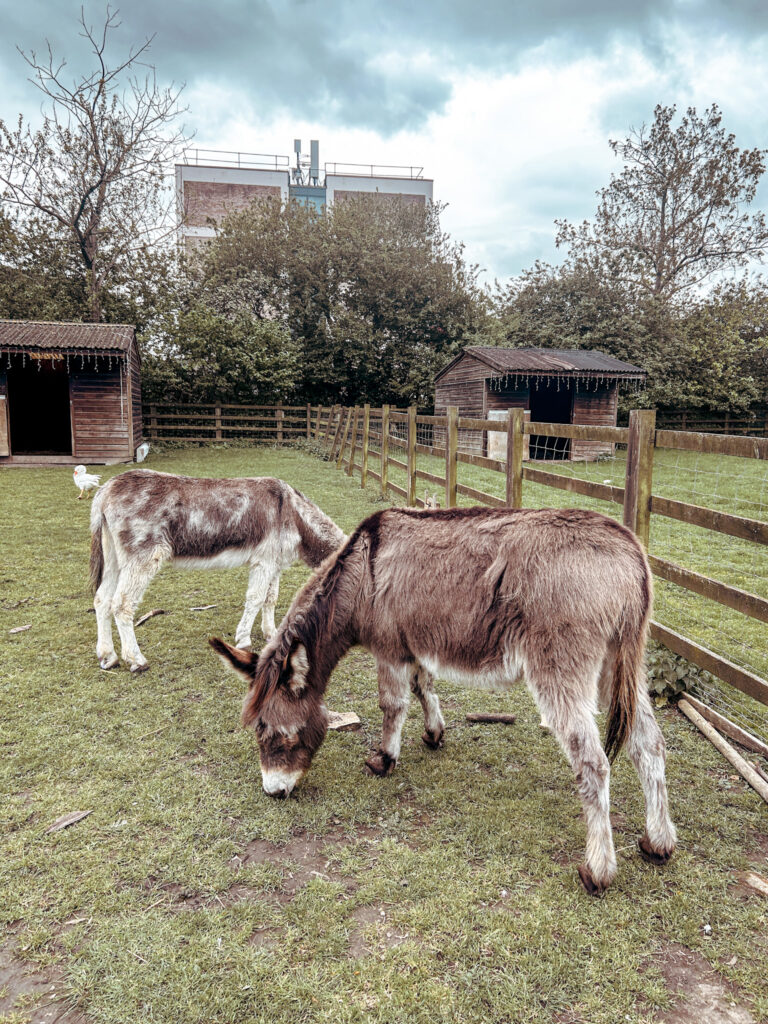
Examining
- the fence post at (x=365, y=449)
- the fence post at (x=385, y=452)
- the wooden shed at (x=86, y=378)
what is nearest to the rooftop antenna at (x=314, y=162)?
the wooden shed at (x=86, y=378)

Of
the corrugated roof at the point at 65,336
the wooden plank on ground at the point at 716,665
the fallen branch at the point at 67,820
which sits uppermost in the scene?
the corrugated roof at the point at 65,336

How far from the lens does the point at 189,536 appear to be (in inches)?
174

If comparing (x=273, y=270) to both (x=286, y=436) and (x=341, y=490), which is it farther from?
(x=341, y=490)

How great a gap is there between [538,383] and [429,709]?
56.6 ft

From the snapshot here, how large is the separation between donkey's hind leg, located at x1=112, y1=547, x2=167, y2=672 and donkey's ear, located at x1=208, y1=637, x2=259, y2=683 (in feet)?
5.73

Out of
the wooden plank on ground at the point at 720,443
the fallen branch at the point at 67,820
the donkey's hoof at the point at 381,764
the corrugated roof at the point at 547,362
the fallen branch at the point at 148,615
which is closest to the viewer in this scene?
the fallen branch at the point at 67,820

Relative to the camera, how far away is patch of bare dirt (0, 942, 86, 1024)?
173 centimetres

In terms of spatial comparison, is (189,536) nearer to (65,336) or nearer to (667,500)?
(667,500)

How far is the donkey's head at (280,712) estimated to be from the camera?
2.71 meters

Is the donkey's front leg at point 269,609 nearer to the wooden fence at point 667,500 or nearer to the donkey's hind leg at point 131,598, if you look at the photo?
the donkey's hind leg at point 131,598

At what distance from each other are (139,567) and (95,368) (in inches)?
533

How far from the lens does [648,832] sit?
234cm

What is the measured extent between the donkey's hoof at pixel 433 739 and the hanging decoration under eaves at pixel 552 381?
16.1 m

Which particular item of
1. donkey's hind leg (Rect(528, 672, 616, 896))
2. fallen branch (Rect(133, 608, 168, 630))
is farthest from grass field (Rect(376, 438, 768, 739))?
fallen branch (Rect(133, 608, 168, 630))
